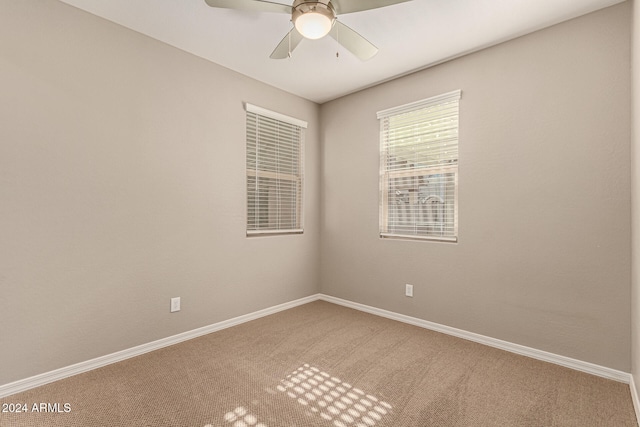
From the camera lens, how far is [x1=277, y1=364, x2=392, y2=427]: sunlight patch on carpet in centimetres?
177

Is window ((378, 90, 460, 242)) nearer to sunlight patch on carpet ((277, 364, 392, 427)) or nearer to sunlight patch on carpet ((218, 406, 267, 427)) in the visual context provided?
sunlight patch on carpet ((277, 364, 392, 427))

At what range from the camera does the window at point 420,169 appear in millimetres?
2998

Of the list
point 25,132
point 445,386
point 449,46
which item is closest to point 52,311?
point 25,132

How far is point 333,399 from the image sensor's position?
6.39 feet

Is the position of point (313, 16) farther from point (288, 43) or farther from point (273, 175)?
point (273, 175)

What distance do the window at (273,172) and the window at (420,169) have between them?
3.45 ft

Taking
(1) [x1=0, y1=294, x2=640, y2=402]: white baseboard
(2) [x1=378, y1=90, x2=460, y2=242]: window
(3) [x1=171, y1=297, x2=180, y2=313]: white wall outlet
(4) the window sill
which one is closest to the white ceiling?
(2) [x1=378, y1=90, x2=460, y2=242]: window

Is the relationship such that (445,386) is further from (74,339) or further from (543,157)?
(74,339)

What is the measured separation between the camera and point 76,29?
223 cm

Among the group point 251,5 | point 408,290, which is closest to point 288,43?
point 251,5

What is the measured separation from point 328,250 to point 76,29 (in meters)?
3.18

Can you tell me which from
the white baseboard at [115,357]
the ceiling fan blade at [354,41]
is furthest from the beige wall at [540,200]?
the white baseboard at [115,357]

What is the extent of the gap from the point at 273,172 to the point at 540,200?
259cm

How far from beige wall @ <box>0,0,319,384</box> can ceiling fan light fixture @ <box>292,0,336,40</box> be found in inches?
61.9
